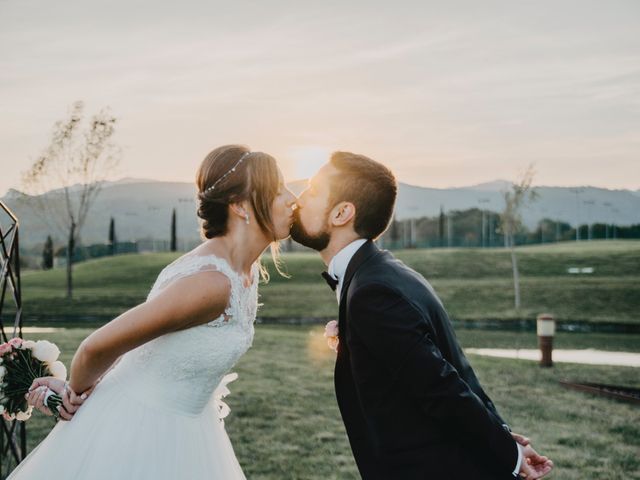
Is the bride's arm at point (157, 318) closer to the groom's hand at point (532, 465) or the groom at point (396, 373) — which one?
the groom at point (396, 373)

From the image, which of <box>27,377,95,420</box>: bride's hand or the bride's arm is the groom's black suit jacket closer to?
the bride's arm

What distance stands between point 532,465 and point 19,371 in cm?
279

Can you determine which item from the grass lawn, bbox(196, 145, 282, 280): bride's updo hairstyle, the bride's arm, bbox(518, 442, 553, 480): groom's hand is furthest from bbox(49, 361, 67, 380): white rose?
the grass lawn

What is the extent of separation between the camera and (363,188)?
11.5ft

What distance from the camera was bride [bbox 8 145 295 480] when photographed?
144 inches

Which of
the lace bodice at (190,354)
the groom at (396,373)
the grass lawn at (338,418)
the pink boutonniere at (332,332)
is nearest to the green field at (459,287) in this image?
the grass lawn at (338,418)

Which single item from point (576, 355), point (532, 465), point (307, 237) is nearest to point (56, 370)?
point (307, 237)

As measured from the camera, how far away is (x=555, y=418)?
10.4 meters

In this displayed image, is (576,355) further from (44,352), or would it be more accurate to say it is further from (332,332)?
(44,352)

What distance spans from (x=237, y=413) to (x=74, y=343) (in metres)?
8.50

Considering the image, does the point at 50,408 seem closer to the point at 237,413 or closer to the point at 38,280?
the point at 237,413

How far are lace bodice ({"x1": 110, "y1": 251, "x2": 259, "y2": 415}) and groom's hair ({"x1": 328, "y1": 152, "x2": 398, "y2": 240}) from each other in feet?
2.18

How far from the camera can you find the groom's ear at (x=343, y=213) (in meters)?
3.54

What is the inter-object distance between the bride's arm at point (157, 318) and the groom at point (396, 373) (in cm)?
59
